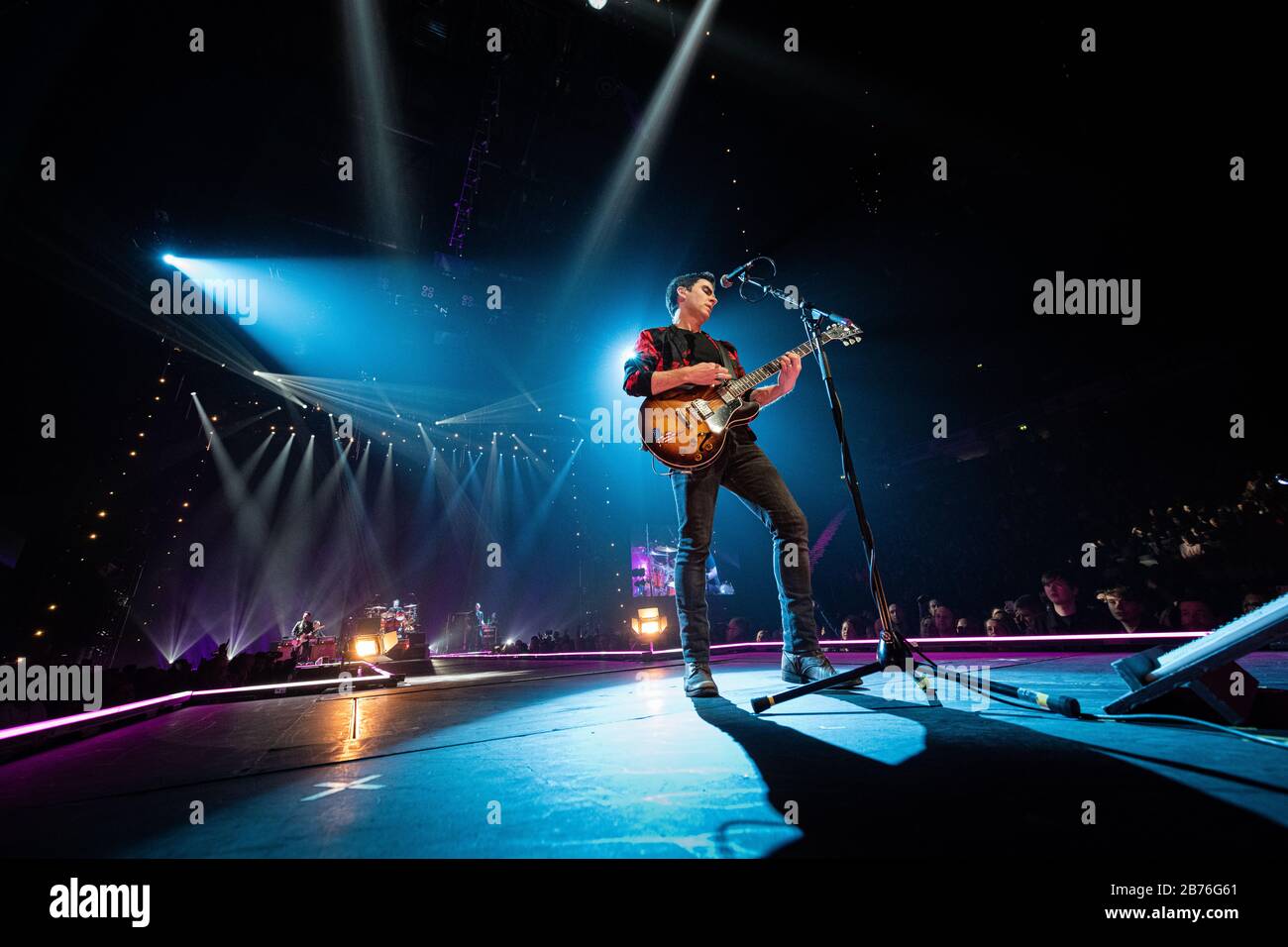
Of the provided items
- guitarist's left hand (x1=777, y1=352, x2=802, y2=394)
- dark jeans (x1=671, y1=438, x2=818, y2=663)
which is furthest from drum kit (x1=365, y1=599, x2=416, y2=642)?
guitarist's left hand (x1=777, y1=352, x2=802, y2=394)

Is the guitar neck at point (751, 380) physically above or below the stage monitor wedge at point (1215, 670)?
above

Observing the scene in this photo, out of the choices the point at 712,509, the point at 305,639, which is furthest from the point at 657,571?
the point at 712,509

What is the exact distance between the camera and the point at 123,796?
48.9 inches

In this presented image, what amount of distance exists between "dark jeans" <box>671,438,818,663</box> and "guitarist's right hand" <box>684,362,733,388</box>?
1.11ft

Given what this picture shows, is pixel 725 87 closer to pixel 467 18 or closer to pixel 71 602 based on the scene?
pixel 467 18

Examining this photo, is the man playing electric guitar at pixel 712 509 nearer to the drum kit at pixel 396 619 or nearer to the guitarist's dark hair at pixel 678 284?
the guitarist's dark hair at pixel 678 284

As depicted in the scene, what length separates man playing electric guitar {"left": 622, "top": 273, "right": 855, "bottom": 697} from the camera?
237 centimetres

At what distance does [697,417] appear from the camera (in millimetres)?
2576

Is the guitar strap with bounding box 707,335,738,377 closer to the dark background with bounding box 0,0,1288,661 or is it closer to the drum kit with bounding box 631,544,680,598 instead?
the dark background with bounding box 0,0,1288,661

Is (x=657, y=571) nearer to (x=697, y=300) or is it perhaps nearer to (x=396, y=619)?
(x=396, y=619)

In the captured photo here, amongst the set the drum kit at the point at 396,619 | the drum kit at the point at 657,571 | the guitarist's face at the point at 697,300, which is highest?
the guitarist's face at the point at 697,300

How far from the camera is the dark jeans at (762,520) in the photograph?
2383mm

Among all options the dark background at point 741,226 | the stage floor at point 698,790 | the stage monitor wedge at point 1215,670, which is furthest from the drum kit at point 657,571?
the stage monitor wedge at point 1215,670
